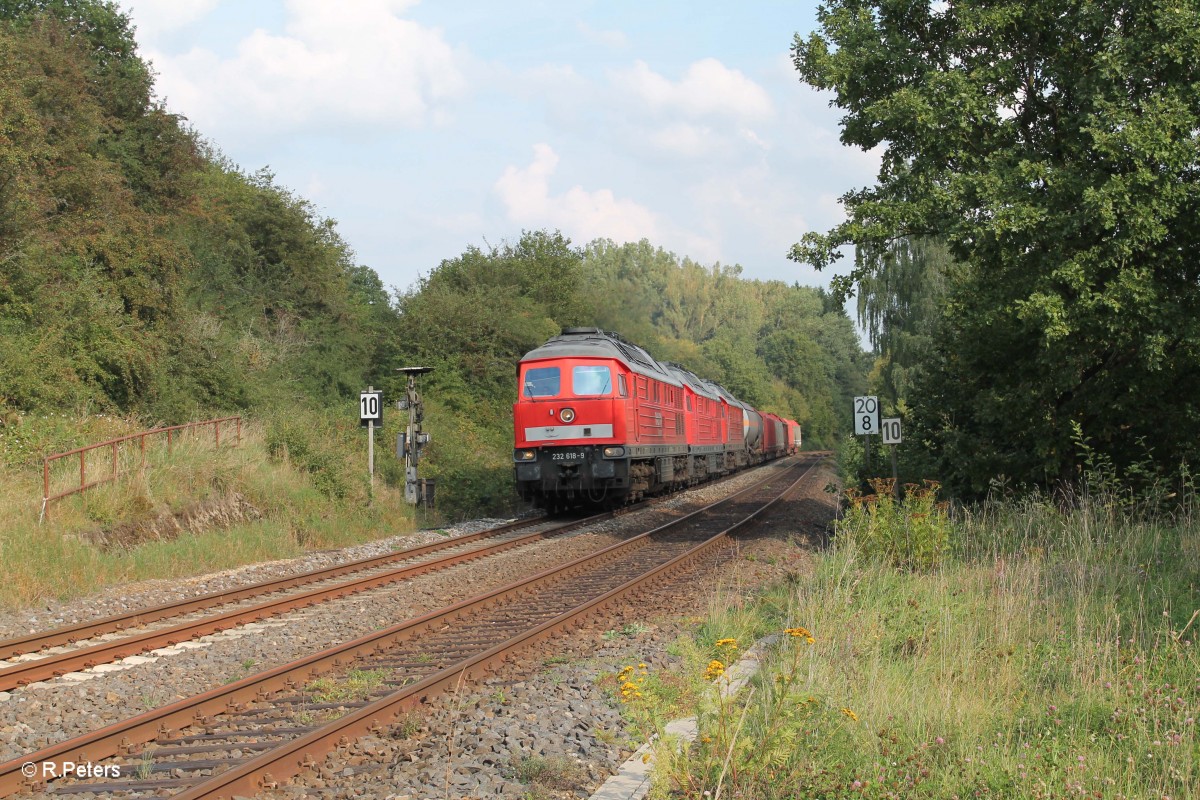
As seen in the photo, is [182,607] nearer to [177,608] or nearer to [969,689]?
[177,608]

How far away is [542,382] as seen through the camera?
20672mm

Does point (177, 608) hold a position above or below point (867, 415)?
below

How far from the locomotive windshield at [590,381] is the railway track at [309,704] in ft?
28.0

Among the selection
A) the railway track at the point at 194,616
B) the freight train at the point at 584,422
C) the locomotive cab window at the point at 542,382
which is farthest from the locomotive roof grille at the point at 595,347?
the railway track at the point at 194,616

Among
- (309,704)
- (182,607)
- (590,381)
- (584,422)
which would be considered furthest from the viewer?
(590,381)

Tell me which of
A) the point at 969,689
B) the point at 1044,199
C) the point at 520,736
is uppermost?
the point at 1044,199

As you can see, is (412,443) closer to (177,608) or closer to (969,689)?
(177,608)

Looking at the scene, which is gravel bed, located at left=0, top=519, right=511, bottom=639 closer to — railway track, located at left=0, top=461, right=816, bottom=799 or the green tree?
railway track, located at left=0, top=461, right=816, bottom=799

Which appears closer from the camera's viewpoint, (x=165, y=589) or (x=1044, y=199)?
(x=165, y=589)

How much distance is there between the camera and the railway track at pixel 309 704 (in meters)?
5.38

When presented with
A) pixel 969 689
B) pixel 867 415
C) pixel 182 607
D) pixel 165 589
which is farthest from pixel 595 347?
pixel 969 689

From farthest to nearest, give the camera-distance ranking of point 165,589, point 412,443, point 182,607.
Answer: point 412,443 < point 165,589 < point 182,607

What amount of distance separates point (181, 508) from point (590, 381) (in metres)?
8.20

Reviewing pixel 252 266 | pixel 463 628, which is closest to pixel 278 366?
pixel 252 266
